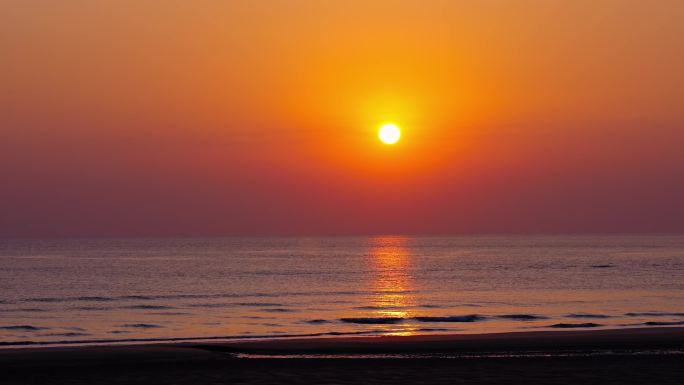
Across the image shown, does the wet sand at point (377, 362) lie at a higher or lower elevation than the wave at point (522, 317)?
lower

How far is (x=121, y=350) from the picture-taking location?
93.1 ft

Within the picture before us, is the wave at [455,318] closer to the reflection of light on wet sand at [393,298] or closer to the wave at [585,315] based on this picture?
the reflection of light on wet sand at [393,298]

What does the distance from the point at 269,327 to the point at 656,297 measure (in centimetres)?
3001

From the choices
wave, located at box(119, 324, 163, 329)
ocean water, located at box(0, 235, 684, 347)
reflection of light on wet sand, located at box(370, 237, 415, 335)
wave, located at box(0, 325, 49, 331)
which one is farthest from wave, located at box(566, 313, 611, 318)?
wave, located at box(0, 325, 49, 331)

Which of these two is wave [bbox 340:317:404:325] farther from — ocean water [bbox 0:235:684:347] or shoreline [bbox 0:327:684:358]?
shoreline [bbox 0:327:684:358]

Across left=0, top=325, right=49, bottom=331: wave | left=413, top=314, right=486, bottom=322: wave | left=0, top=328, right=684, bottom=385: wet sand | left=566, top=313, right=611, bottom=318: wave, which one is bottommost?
left=0, top=328, right=684, bottom=385: wet sand

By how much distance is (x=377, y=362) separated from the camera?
24.4m

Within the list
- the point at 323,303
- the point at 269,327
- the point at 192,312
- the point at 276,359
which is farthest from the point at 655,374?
the point at 323,303

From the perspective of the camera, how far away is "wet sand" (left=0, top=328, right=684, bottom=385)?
21.4 meters

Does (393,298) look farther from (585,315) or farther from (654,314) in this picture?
(654,314)

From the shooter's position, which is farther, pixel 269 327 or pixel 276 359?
pixel 269 327

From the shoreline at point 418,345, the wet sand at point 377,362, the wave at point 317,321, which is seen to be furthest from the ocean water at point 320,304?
the wet sand at point 377,362

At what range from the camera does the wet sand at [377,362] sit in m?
21.4

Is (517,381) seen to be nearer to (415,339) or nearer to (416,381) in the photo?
(416,381)
